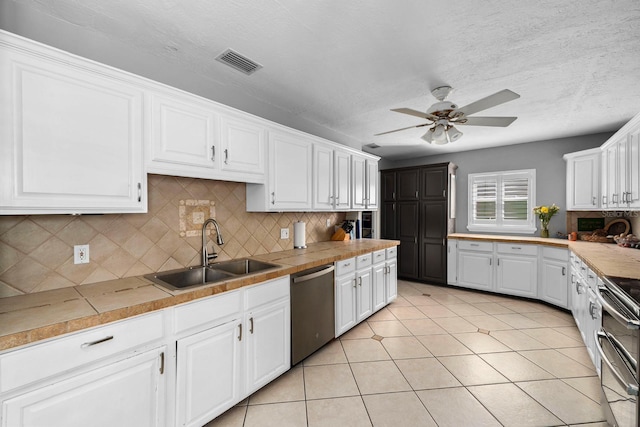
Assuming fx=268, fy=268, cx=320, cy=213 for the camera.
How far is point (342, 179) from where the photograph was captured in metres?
3.58

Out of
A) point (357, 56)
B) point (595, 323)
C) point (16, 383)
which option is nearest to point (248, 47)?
point (357, 56)

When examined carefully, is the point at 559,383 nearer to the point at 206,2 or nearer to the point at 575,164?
the point at 575,164

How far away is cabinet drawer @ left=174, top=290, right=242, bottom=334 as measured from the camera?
1544 mm

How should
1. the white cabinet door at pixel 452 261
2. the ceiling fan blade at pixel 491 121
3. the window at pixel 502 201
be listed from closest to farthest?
the ceiling fan blade at pixel 491 121, the window at pixel 502 201, the white cabinet door at pixel 452 261

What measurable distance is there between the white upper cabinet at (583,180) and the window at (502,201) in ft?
1.94

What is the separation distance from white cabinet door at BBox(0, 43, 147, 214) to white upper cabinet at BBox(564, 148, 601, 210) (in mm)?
5253

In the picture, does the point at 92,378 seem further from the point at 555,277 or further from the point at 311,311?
the point at 555,277

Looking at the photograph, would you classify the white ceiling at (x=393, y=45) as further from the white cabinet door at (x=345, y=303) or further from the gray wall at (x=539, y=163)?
the white cabinet door at (x=345, y=303)

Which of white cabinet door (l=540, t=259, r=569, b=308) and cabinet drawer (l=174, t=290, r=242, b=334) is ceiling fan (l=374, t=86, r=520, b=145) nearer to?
cabinet drawer (l=174, t=290, r=242, b=334)

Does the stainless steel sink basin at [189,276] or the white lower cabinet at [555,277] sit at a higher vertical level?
the stainless steel sink basin at [189,276]

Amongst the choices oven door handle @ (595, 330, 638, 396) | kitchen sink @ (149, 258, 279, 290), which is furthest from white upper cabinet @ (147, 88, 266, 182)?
oven door handle @ (595, 330, 638, 396)

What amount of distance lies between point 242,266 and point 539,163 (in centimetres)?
499

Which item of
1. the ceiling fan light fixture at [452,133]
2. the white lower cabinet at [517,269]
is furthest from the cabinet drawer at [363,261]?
Result: the white lower cabinet at [517,269]

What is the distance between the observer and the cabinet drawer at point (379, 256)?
3.43 m
